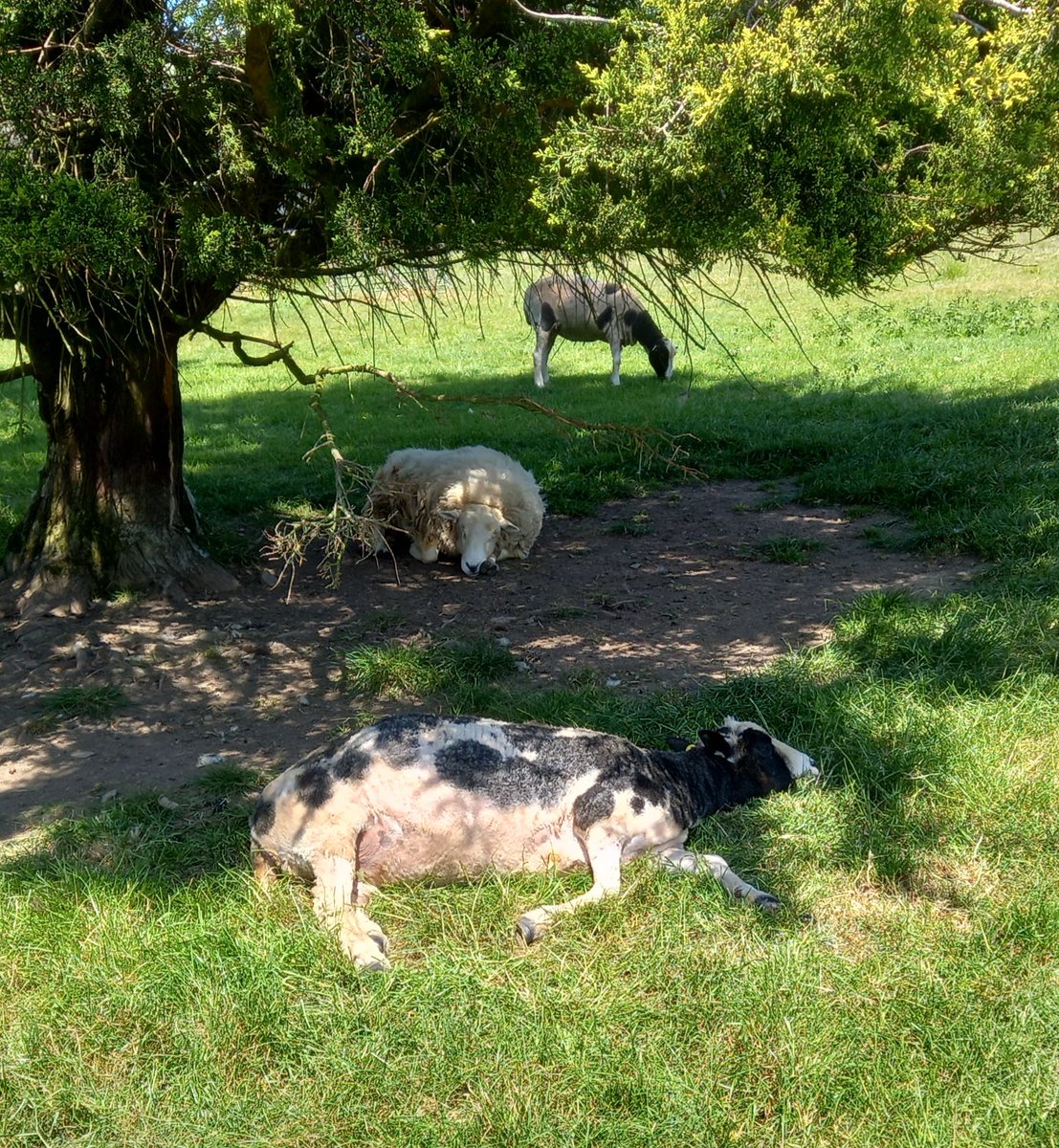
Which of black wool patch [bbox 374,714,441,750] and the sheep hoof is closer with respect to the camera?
the sheep hoof

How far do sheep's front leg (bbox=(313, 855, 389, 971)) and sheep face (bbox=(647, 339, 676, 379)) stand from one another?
37.5ft

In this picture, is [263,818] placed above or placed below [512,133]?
below

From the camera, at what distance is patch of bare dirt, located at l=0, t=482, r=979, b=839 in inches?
205

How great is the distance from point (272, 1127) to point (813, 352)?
13.4 meters

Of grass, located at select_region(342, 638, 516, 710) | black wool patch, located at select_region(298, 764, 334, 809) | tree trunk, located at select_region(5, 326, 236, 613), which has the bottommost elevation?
grass, located at select_region(342, 638, 516, 710)

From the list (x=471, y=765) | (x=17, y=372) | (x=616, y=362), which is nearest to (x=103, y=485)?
(x=17, y=372)

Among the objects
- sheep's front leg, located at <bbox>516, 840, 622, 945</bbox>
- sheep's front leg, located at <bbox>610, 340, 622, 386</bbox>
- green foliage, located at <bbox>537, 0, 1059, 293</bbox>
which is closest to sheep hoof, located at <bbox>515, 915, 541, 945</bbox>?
sheep's front leg, located at <bbox>516, 840, 622, 945</bbox>

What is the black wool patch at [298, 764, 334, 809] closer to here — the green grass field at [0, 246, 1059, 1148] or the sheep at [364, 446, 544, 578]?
the green grass field at [0, 246, 1059, 1148]

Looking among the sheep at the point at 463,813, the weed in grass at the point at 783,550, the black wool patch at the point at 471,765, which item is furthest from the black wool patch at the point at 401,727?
the weed in grass at the point at 783,550

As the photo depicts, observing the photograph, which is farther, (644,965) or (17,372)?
(17,372)

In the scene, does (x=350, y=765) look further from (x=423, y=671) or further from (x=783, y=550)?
(x=783, y=550)

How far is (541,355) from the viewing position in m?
14.1

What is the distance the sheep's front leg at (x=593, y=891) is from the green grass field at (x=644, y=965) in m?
0.05

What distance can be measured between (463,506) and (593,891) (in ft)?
15.1
